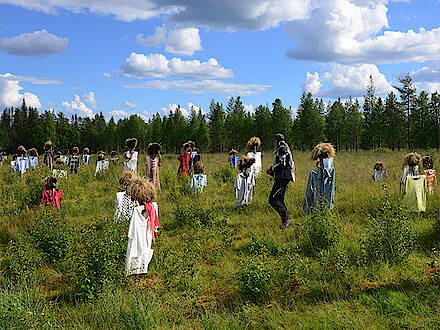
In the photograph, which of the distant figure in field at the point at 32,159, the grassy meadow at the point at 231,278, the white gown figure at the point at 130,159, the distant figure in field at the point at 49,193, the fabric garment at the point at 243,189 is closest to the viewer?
the grassy meadow at the point at 231,278

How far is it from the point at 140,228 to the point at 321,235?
3.01 metres

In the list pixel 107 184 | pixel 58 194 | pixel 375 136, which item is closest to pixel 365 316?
pixel 58 194

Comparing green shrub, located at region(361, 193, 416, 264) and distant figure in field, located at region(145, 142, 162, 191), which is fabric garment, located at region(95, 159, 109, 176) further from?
green shrub, located at region(361, 193, 416, 264)

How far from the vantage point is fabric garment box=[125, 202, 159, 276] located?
5145 millimetres

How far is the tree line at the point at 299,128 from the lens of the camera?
51.3 metres

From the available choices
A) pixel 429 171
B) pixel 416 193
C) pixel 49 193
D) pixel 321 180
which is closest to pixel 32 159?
pixel 49 193

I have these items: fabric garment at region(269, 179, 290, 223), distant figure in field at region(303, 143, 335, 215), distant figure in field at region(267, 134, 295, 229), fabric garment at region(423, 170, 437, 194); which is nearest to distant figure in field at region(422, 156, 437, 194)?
fabric garment at region(423, 170, 437, 194)

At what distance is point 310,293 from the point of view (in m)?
4.75

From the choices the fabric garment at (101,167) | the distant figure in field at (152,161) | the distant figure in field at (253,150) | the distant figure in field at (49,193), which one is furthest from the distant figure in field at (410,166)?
the fabric garment at (101,167)

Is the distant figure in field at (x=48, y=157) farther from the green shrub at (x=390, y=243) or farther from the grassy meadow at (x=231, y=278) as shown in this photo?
the green shrub at (x=390, y=243)

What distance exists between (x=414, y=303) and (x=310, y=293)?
120cm

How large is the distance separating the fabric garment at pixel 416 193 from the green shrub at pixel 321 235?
2656 millimetres

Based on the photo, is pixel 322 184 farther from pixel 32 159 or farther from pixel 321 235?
pixel 32 159

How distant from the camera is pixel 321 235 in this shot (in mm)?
6145
